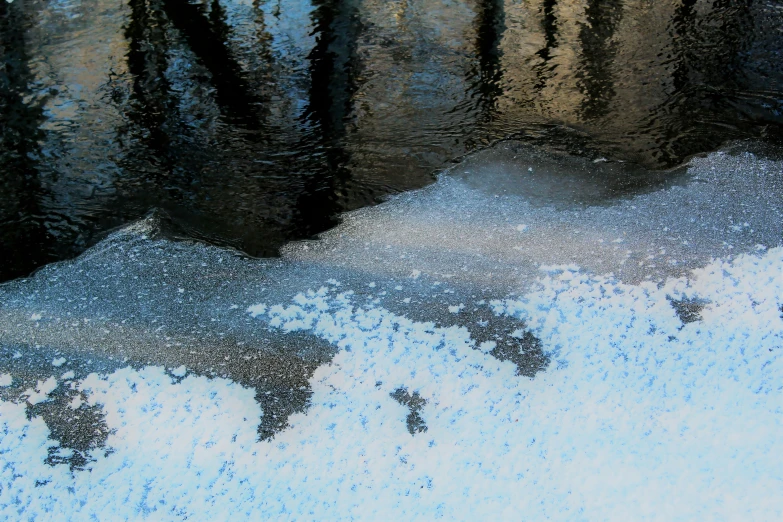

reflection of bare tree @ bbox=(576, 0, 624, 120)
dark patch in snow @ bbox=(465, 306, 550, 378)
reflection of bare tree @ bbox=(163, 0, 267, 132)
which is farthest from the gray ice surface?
reflection of bare tree @ bbox=(163, 0, 267, 132)

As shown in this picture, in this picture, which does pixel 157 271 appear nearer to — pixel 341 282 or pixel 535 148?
pixel 341 282

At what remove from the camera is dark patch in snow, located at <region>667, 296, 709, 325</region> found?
2.18 meters

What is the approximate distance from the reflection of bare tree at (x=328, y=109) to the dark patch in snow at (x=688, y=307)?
4.37 feet

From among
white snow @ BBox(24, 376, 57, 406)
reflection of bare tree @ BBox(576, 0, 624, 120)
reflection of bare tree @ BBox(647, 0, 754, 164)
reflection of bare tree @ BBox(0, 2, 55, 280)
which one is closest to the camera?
white snow @ BBox(24, 376, 57, 406)

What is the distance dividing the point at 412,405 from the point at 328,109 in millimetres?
1975

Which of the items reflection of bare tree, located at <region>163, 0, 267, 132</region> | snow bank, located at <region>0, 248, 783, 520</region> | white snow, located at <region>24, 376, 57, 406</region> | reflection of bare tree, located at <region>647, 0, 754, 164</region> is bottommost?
snow bank, located at <region>0, 248, 783, 520</region>

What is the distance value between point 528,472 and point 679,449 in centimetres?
42

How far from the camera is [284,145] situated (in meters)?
3.24

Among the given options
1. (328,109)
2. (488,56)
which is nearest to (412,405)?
(328,109)

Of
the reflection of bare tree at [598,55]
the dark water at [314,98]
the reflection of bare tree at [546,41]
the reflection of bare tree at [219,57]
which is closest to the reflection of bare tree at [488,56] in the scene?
the dark water at [314,98]

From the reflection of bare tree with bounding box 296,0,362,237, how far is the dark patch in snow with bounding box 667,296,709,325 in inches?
52.5

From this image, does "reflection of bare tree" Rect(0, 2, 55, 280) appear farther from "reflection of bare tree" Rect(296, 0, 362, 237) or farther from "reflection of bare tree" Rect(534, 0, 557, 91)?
"reflection of bare tree" Rect(534, 0, 557, 91)

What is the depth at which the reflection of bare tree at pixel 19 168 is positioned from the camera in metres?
2.63

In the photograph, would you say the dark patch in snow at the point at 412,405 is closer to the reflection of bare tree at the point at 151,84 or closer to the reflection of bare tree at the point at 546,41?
the reflection of bare tree at the point at 151,84
